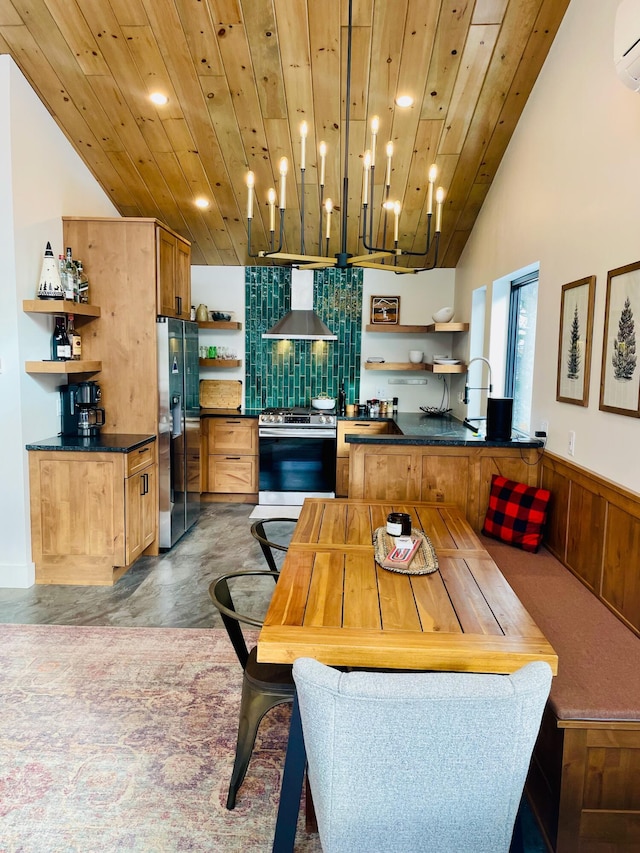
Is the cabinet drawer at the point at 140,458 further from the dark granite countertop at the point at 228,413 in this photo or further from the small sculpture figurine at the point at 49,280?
the dark granite countertop at the point at 228,413

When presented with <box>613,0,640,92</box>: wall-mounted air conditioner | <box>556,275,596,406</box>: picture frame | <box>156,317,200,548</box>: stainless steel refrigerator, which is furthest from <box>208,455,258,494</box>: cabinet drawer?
<box>613,0,640,92</box>: wall-mounted air conditioner

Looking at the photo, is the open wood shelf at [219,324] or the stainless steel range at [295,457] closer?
the stainless steel range at [295,457]

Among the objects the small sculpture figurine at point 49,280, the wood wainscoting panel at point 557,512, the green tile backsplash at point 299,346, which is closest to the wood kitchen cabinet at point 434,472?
the wood wainscoting panel at point 557,512

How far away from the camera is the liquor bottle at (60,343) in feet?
13.1

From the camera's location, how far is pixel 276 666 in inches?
79.2

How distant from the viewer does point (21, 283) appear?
363cm

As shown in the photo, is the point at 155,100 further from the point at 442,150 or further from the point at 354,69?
the point at 442,150

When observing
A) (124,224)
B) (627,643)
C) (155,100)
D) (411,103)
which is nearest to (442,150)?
(411,103)

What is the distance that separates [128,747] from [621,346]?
8.07ft

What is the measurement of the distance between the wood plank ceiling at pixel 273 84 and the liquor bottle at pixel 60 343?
1.36 m

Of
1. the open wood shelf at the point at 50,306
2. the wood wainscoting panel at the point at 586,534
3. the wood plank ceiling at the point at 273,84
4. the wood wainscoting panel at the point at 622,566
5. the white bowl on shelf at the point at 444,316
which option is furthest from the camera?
the white bowl on shelf at the point at 444,316

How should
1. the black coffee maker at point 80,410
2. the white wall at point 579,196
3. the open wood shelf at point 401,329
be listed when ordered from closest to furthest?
the white wall at point 579,196, the black coffee maker at point 80,410, the open wood shelf at point 401,329

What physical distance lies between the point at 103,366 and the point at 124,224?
1001mm

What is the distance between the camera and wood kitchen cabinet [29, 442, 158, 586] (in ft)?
12.4
